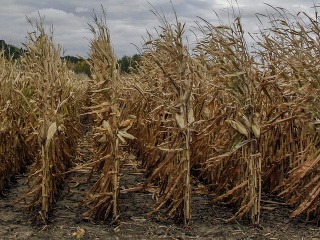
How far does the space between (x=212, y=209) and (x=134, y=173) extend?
224 cm

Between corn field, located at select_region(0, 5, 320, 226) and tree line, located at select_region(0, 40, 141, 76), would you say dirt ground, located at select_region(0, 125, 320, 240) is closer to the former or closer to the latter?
corn field, located at select_region(0, 5, 320, 226)

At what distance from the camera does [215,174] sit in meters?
6.05

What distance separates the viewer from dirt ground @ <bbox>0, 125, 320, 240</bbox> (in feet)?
15.5

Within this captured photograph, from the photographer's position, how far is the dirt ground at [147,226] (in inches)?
186

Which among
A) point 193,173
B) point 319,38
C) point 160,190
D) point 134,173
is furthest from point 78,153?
point 319,38

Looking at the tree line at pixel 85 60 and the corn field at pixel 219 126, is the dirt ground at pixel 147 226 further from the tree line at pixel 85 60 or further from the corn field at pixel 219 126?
the tree line at pixel 85 60

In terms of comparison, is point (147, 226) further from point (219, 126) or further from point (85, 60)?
point (85, 60)

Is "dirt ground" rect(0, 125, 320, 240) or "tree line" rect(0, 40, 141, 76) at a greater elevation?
"tree line" rect(0, 40, 141, 76)

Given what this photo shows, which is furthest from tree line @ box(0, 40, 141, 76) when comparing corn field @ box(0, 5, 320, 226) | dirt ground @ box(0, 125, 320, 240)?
dirt ground @ box(0, 125, 320, 240)

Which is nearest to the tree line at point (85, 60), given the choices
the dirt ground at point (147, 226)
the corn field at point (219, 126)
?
the corn field at point (219, 126)

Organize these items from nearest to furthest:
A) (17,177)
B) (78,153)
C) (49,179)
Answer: (49,179), (17,177), (78,153)

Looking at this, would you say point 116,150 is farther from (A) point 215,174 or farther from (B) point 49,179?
(A) point 215,174

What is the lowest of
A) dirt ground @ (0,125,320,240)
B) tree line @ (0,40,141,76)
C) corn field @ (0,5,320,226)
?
dirt ground @ (0,125,320,240)

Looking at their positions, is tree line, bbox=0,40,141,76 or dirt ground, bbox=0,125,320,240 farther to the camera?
tree line, bbox=0,40,141,76
